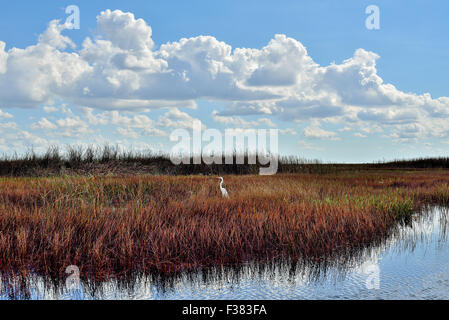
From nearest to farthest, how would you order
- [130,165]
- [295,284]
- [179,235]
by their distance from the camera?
[295,284], [179,235], [130,165]

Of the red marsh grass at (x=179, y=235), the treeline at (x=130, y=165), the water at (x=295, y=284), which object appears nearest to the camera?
the water at (x=295, y=284)

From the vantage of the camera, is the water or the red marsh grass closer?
the water

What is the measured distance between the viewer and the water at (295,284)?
14.1 ft

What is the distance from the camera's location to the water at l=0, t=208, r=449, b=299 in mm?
4285

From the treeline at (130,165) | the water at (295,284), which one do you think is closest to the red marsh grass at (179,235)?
the water at (295,284)

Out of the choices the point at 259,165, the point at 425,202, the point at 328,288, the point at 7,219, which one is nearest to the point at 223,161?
the point at 259,165

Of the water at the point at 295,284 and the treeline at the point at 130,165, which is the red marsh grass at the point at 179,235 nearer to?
the water at the point at 295,284

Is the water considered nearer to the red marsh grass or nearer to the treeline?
the red marsh grass

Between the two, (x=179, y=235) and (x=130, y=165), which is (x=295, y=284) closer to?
(x=179, y=235)

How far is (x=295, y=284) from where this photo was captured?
4.65 meters

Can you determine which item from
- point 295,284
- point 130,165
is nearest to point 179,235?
point 295,284

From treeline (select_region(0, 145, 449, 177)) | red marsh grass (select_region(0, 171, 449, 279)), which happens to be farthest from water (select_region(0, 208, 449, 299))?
treeline (select_region(0, 145, 449, 177))

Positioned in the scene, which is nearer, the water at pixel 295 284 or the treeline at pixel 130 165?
the water at pixel 295 284

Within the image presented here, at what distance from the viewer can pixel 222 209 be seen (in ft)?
25.8
